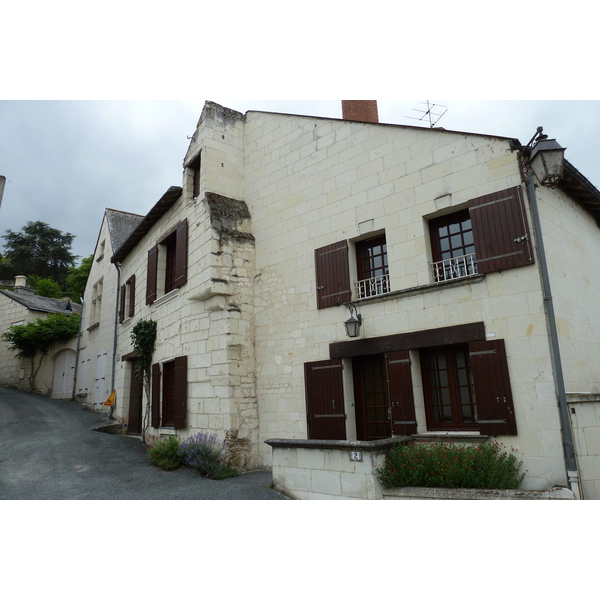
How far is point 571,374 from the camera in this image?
5676mm

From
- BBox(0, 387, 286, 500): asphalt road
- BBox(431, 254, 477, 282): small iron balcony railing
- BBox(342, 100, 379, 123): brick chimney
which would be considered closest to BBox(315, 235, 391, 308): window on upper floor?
BBox(431, 254, 477, 282): small iron balcony railing

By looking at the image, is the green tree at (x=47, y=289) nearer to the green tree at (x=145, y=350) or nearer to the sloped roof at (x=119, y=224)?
the sloped roof at (x=119, y=224)

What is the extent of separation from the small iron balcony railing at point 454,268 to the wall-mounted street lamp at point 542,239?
35.4 inches

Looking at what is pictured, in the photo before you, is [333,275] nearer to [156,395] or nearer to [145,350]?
[156,395]

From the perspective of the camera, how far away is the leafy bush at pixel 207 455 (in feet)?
24.9

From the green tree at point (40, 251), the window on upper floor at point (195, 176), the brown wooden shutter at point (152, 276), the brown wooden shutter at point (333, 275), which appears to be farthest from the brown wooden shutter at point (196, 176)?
the green tree at point (40, 251)

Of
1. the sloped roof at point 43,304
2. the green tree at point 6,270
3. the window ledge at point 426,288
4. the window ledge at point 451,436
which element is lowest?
the window ledge at point 451,436

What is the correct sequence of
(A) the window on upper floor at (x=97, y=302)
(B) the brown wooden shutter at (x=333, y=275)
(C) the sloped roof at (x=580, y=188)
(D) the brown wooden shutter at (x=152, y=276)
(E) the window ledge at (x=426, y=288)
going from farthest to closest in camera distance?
(A) the window on upper floor at (x=97, y=302) → (D) the brown wooden shutter at (x=152, y=276) → (B) the brown wooden shutter at (x=333, y=275) → (C) the sloped roof at (x=580, y=188) → (E) the window ledge at (x=426, y=288)

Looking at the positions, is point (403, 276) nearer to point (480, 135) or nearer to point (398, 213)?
point (398, 213)

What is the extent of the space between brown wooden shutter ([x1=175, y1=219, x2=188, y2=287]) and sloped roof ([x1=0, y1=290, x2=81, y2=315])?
12523 millimetres

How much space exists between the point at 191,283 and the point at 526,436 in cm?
665

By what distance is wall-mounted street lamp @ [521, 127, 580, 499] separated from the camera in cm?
506

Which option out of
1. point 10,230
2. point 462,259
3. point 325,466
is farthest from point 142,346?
point 10,230

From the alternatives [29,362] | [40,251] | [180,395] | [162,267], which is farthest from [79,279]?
[180,395]
